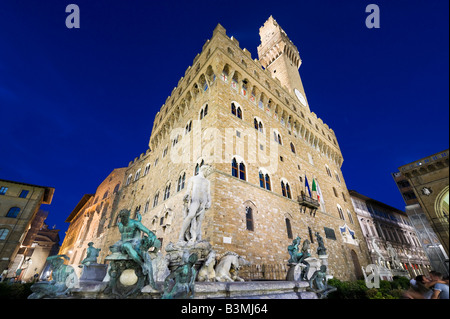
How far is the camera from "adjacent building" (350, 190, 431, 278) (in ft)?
74.5

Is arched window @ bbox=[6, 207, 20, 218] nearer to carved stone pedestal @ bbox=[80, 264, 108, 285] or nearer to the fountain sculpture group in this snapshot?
carved stone pedestal @ bbox=[80, 264, 108, 285]

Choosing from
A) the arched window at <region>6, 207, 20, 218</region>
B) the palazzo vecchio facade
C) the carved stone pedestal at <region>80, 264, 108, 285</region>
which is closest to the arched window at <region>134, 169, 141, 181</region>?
the palazzo vecchio facade

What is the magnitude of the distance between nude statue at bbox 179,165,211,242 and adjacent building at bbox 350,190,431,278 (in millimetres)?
22809

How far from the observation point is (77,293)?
3203mm

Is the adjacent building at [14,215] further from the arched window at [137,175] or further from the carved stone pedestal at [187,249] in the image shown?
the carved stone pedestal at [187,249]

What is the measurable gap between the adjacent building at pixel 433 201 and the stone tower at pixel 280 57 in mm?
22161

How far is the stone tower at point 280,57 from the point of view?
24.1 m

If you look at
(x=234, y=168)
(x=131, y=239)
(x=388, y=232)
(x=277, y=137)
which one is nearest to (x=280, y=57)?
(x=277, y=137)

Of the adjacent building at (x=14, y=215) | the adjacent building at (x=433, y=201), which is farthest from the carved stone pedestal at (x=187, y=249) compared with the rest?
the adjacent building at (x=14, y=215)

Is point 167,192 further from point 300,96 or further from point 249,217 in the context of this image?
point 300,96

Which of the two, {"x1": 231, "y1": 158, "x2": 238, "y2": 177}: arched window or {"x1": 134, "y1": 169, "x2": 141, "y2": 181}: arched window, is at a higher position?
{"x1": 134, "y1": 169, "x2": 141, "y2": 181}: arched window

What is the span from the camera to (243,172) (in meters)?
11.5
